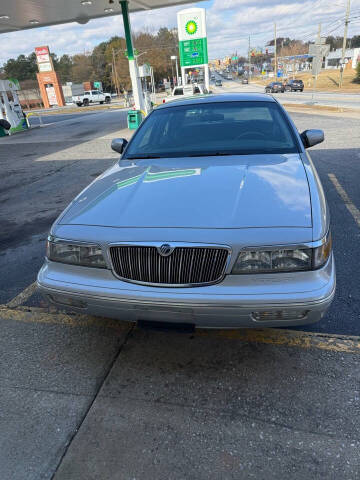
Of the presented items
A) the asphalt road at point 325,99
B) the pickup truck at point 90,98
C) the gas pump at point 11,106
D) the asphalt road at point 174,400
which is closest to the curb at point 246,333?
the asphalt road at point 174,400

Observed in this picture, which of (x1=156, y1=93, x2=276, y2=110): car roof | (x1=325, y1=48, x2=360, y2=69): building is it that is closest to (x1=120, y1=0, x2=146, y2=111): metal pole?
(x1=156, y1=93, x2=276, y2=110): car roof

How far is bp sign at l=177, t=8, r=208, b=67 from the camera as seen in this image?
26953 mm

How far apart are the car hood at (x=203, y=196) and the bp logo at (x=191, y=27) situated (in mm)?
28537

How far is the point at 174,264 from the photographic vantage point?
2090mm

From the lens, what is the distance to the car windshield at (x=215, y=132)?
332cm

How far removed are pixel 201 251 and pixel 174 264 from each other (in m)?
0.18

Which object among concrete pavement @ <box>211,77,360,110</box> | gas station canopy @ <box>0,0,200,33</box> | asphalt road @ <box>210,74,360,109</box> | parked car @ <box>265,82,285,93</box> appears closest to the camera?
gas station canopy @ <box>0,0,200,33</box>

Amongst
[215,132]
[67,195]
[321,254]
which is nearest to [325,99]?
[67,195]

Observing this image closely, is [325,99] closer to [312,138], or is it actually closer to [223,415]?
[312,138]

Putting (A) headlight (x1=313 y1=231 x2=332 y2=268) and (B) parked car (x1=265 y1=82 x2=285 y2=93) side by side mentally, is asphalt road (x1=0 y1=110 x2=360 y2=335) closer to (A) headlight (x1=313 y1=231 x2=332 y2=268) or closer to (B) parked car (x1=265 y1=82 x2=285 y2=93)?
(A) headlight (x1=313 y1=231 x2=332 y2=268)

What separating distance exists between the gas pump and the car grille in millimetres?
20303

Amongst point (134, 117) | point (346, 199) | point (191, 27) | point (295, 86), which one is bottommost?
point (295, 86)

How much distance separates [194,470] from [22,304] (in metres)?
2.27

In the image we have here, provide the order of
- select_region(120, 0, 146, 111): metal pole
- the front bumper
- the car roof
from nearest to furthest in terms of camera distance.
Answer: the front bumper → the car roof → select_region(120, 0, 146, 111): metal pole
